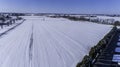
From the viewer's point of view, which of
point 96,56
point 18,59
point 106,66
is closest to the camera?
point 106,66

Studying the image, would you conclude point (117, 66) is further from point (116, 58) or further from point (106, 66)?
point (116, 58)

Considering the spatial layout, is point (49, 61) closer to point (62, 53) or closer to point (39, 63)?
point (39, 63)

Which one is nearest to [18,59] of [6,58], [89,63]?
[6,58]

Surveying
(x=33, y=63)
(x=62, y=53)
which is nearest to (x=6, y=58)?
(x=33, y=63)

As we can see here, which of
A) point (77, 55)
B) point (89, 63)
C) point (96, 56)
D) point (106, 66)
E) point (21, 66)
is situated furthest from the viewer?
point (77, 55)

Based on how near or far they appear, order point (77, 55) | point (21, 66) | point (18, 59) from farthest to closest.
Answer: point (77, 55), point (18, 59), point (21, 66)

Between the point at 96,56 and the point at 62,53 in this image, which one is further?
the point at 62,53

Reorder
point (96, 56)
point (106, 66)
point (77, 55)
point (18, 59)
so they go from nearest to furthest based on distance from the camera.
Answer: point (106, 66)
point (96, 56)
point (18, 59)
point (77, 55)

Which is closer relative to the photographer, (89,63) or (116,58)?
(89,63)
